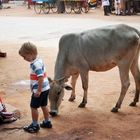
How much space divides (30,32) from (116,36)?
12670 mm

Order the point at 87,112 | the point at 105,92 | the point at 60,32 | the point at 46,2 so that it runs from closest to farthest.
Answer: the point at 87,112 → the point at 105,92 → the point at 60,32 → the point at 46,2

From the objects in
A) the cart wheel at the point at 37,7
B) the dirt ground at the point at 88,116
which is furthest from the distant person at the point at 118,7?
the dirt ground at the point at 88,116

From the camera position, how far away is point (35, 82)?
20.0 ft

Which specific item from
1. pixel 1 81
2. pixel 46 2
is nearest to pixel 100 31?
pixel 1 81

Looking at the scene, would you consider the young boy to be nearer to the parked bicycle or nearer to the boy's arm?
the boy's arm

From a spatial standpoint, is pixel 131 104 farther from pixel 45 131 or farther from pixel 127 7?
pixel 127 7

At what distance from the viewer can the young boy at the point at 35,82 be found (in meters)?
5.97

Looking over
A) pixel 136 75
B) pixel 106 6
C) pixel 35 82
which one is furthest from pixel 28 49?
pixel 106 6

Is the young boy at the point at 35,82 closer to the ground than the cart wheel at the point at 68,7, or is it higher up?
higher up

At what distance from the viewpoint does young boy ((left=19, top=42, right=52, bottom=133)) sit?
19.6 feet

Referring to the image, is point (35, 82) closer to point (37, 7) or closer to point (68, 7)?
point (68, 7)

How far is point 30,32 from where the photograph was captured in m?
19.7

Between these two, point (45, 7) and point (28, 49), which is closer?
point (28, 49)

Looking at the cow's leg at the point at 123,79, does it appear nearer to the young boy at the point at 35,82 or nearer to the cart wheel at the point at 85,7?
the young boy at the point at 35,82
